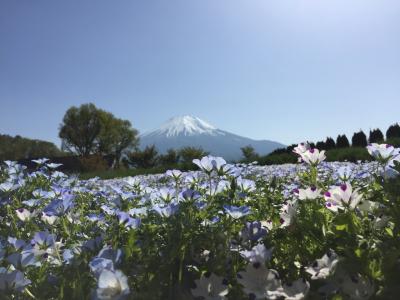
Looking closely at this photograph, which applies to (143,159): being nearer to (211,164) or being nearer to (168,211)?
(211,164)

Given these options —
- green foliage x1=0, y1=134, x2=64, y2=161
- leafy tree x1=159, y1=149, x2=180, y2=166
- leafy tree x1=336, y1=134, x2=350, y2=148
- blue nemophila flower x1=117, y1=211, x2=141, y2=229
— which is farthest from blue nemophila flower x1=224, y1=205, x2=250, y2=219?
green foliage x1=0, y1=134, x2=64, y2=161

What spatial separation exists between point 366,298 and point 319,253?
0.31 meters

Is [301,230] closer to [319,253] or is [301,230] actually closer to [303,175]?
[319,253]

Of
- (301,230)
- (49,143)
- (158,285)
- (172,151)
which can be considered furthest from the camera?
(49,143)

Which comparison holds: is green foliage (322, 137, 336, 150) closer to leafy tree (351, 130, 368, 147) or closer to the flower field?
leafy tree (351, 130, 368, 147)

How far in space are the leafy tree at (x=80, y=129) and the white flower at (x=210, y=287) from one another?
5622 centimetres

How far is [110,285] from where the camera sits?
128 centimetres

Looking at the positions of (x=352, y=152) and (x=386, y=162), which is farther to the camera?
(x=352, y=152)

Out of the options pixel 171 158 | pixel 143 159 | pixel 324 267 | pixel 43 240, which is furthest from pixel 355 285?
pixel 143 159

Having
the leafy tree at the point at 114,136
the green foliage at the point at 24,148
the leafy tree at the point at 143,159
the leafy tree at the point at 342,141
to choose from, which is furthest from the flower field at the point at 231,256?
the green foliage at the point at 24,148

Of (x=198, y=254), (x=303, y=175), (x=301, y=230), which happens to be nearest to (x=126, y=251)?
(x=198, y=254)

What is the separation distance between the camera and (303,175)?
231 cm

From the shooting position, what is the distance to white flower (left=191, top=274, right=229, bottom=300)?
1.42 metres

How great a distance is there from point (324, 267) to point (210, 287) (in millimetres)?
377
